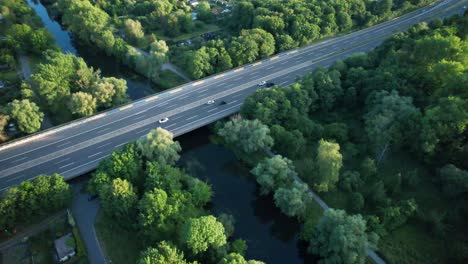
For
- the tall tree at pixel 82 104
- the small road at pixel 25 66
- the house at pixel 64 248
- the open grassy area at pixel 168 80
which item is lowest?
the house at pixel 64 248

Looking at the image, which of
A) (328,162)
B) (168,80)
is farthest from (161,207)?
(168,80)

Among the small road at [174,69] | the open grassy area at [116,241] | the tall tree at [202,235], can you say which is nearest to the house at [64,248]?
the open grassy area at [116,241]

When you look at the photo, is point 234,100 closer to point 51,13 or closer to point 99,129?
point 99,129

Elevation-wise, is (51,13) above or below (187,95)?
above

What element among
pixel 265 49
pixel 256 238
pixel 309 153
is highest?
pixel 265 49

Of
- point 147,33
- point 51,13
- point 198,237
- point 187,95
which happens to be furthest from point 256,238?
point 51,13

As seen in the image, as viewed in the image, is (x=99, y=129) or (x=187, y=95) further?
(x=187, y=95)

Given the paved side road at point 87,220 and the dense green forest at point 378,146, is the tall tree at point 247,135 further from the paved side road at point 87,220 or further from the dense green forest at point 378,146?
the paved side road at point 87,220
